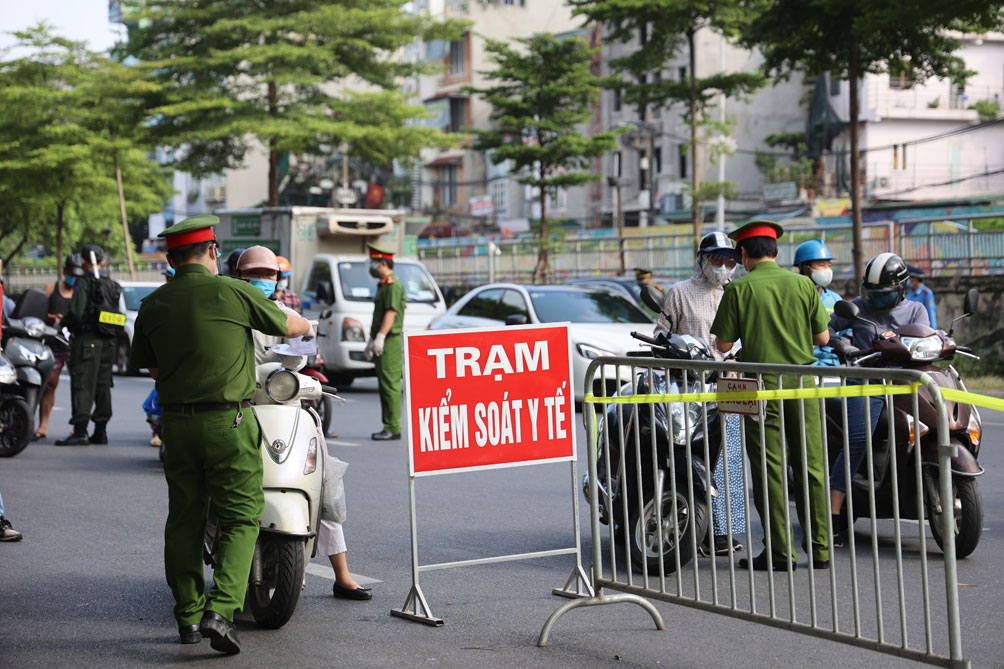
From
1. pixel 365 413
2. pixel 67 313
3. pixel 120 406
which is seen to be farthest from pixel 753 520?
pixel 120 406

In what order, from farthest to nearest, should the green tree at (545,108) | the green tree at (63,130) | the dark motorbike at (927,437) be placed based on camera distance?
the green tree at (63,130), the green tree at (545,108), the dark motorbike at (927,437)

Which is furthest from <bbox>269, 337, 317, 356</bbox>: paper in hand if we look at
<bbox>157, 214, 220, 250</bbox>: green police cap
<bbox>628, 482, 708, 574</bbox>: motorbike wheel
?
<bbox>628, 482, 708, 574</bbox>: motorbike wheel

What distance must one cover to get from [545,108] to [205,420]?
27.7 m

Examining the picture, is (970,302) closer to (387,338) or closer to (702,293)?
(702,293)

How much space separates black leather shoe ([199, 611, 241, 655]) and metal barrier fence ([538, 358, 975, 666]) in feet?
4.03

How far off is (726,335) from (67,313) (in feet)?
24.9

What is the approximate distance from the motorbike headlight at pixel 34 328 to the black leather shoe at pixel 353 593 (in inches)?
279

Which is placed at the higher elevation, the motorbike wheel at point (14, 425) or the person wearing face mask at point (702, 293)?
the person wearing face mask at point (702, 293)

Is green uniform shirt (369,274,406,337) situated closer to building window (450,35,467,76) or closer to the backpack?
the backpack

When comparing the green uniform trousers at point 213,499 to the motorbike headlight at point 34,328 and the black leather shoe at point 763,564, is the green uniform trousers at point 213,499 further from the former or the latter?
the motorbike headlight at point 34,328

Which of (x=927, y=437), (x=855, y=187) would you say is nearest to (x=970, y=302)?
(x=927, y=437)

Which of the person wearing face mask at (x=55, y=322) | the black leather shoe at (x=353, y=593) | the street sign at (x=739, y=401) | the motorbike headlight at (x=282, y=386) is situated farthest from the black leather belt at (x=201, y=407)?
the person wearing face mask at (x=55, y=322)

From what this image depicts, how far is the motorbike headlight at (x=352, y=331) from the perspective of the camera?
1869cm

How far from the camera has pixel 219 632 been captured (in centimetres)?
502
